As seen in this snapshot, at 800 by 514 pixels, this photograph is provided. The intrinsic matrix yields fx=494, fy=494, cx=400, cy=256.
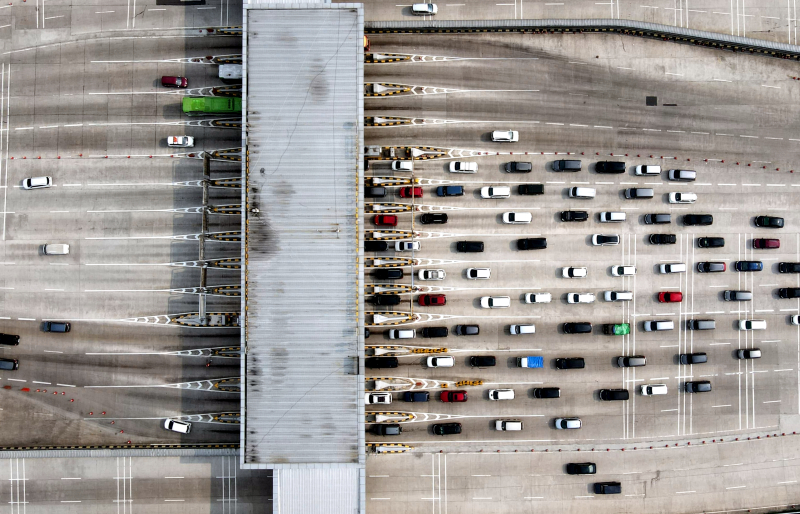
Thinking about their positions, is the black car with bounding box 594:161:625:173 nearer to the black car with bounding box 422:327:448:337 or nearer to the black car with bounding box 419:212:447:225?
the black car with bounding box 419:212:447:225

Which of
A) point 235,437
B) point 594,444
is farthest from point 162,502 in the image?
point 594,444

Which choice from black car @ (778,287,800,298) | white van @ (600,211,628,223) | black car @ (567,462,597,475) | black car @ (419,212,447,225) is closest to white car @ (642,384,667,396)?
black car @ (567,462,597,475)

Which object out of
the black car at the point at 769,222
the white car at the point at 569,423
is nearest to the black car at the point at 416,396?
the white car at the point at 569,423

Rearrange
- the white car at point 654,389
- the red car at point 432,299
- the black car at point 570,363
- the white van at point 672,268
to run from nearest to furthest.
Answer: the red car at point 432,299 < the black car at point 570,363 < the white car at point 654,389 < the white van at point 672,268

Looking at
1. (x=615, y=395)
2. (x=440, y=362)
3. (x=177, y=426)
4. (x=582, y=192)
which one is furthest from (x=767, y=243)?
(x=177, y=426)

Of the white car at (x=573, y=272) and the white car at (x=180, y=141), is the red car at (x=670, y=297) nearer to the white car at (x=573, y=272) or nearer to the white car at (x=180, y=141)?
the white car at (x=573, y=272)

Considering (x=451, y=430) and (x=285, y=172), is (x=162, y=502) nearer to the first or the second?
(x=451, y=430)
